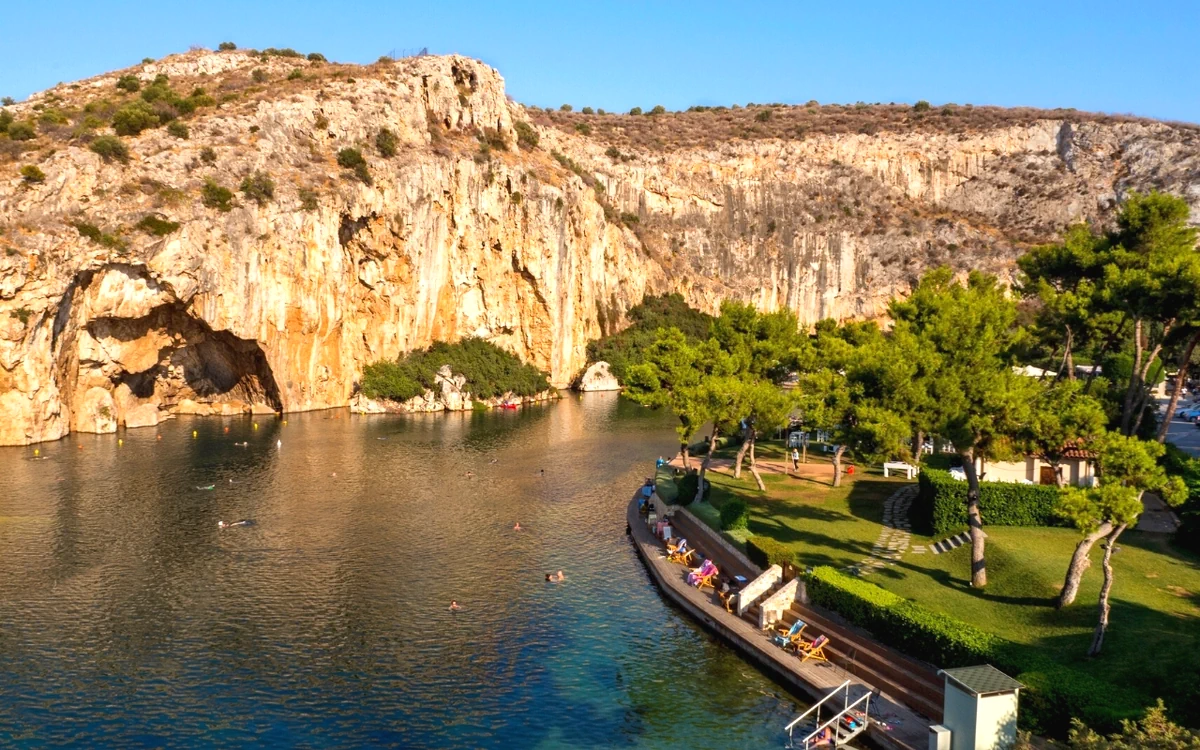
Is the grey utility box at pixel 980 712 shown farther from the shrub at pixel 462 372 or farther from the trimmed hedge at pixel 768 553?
the shrub at pixel 462 372

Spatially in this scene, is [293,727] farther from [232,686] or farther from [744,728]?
[744,728]

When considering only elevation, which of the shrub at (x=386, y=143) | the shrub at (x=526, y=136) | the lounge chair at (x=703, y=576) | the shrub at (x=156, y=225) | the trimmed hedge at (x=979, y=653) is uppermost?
the shrub at (x=526, y=136)

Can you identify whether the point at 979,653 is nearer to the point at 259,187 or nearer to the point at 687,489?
the point at 687,489

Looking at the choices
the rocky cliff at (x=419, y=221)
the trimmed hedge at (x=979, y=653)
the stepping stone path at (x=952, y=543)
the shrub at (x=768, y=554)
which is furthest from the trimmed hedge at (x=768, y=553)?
the rocky cliff at (x=419, y=221)

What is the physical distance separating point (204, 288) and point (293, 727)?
5025 centimetres

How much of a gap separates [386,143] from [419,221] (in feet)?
25.7

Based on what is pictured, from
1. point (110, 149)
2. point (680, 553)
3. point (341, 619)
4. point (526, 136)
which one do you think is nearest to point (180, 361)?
point (110, 149)

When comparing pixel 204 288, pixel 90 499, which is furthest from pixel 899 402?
pixel 204 288

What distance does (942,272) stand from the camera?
5356 cm

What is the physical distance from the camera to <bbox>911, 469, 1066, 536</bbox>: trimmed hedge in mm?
29922

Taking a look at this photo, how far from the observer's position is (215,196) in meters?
64.2

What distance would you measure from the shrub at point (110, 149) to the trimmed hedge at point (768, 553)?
55740 millimetres

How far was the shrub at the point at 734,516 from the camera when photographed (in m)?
31.8

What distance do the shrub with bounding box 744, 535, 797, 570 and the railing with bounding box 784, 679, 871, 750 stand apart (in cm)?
659
